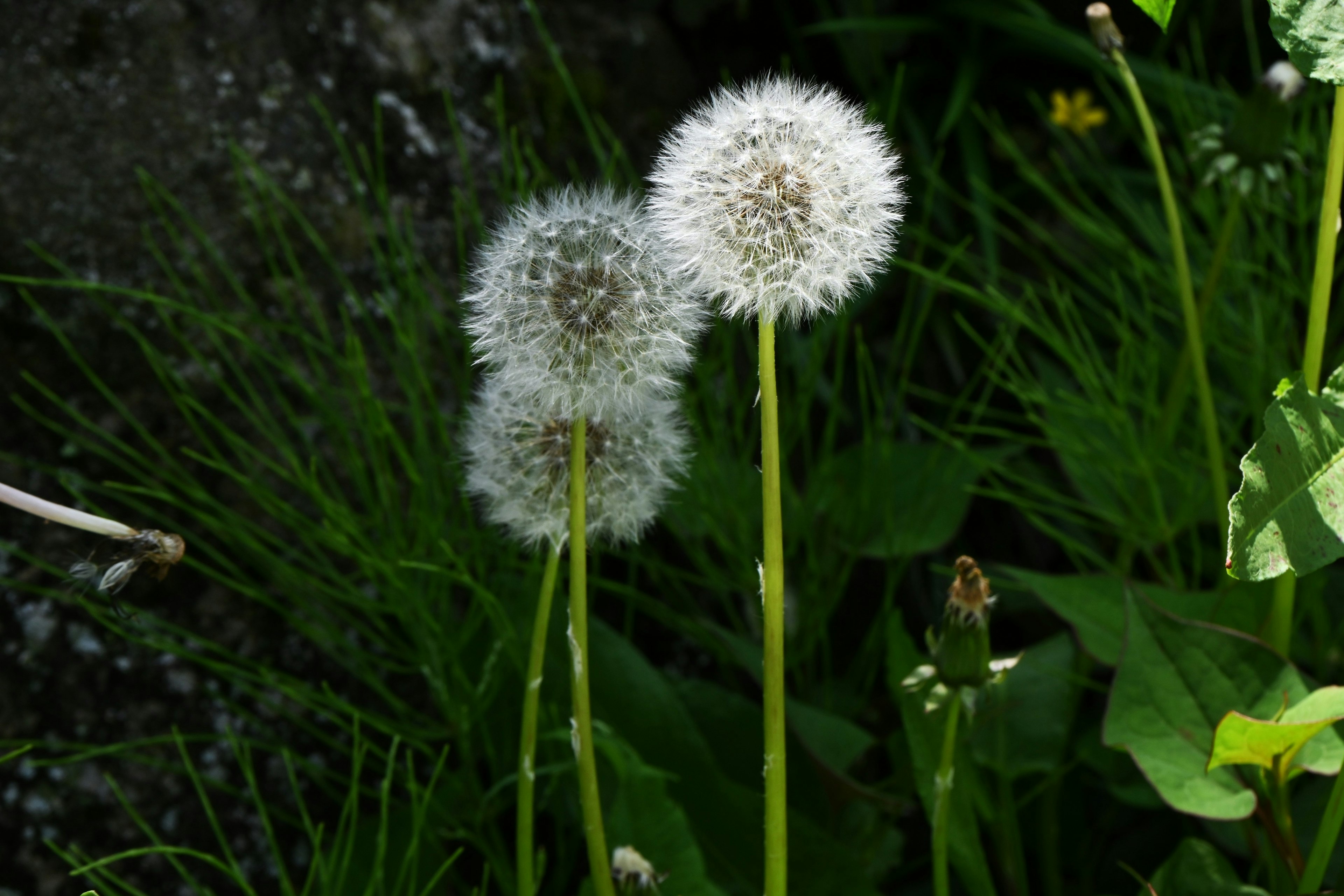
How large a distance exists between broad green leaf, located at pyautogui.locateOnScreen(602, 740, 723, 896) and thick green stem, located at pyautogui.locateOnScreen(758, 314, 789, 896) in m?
0.14

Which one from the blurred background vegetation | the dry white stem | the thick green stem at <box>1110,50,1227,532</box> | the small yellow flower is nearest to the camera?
the dry white stem

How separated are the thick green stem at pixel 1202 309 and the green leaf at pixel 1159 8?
0.32 meters

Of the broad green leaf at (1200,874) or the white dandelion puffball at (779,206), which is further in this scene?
the broad green leaf at (1200,874)

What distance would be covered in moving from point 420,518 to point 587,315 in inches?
12.7

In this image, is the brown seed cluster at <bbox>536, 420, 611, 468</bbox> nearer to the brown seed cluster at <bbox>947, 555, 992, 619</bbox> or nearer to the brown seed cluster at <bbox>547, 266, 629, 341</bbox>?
the brown seed cluster at <bbox>547, 266, 629, 341</bbox>

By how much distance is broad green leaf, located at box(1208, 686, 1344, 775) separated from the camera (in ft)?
1.53

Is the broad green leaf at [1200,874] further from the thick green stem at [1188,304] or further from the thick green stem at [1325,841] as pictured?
the thick green stem at [1188,304]

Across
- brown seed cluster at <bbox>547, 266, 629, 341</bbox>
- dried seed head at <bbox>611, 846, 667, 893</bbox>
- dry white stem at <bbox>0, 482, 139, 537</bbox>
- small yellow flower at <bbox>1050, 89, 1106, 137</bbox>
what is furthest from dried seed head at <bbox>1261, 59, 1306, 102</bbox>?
dry white stem at <bbox>0, 482, 139, 537</bbox>

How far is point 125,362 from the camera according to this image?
86 cm

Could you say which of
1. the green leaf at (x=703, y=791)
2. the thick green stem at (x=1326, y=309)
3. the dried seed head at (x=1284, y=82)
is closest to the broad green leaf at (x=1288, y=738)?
the thick green stem at (x=1326, y=309)

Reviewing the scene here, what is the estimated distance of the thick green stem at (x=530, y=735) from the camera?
1.52ft

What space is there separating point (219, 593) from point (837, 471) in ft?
1.85

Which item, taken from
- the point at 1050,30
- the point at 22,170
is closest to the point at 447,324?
the point at 22,170

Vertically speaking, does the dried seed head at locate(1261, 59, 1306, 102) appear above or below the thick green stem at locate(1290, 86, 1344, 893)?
above
